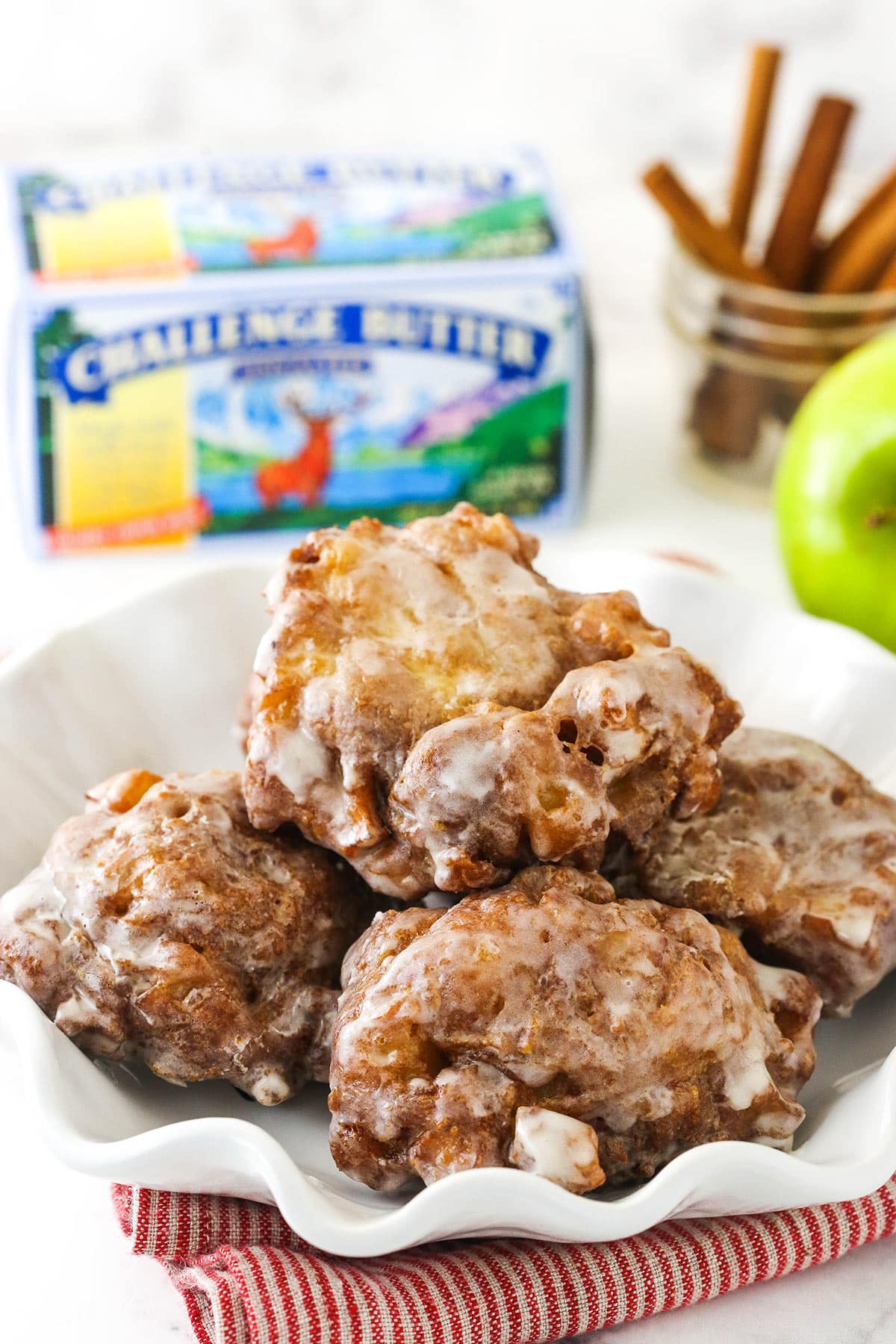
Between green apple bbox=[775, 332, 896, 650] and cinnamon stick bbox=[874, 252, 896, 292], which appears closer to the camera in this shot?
green apple bbox=[775, 332, 896, 650]

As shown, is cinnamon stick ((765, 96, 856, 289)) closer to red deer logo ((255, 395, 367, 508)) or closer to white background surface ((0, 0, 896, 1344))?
white background surface ((0, 0, 896, 1344))

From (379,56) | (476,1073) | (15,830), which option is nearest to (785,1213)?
(476,1073)

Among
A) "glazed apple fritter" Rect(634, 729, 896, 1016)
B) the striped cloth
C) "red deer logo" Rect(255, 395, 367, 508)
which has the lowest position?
the striped cloth

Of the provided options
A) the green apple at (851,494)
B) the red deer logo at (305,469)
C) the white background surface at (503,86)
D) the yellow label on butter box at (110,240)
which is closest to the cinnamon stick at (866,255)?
the green apple at (851,494)

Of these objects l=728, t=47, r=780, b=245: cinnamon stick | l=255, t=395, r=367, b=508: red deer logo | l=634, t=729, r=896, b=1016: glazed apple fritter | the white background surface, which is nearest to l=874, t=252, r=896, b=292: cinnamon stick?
l=728, t=47, r=780, b=245: cinnamon stick

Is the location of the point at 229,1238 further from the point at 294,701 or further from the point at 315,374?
the point at 315,374

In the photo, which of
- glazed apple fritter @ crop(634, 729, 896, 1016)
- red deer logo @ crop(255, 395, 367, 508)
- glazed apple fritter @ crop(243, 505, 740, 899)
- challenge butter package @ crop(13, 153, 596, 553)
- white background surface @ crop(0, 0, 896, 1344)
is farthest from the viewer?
white background surface @ crop(0, 0, 896, 1344)

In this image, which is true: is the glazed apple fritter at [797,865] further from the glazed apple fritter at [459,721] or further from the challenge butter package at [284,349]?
the challenge butter package at [284,349]

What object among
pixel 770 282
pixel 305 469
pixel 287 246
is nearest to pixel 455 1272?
pixel 305 469
